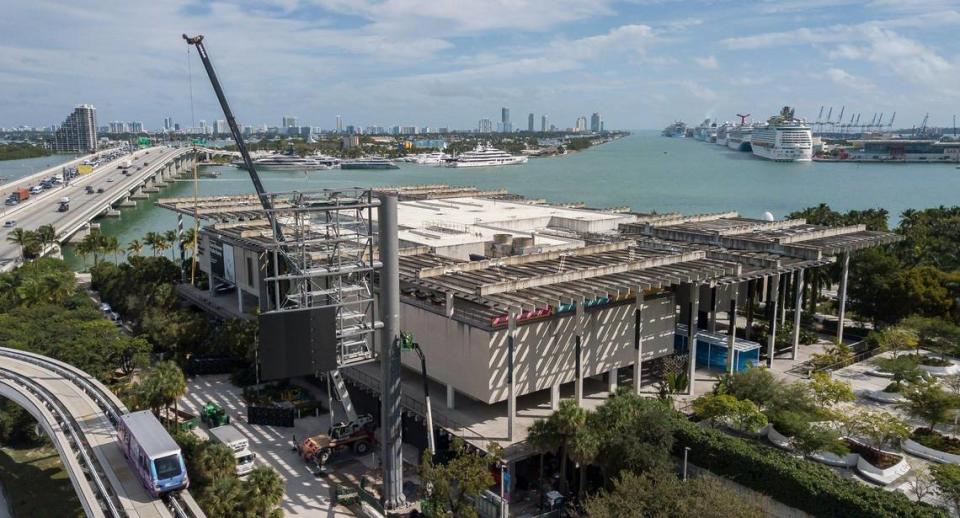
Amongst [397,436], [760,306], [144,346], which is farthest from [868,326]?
[144,346]

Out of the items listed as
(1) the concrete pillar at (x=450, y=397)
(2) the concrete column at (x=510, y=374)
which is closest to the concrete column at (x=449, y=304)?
(2) the concrete column at (x=510, y=374)

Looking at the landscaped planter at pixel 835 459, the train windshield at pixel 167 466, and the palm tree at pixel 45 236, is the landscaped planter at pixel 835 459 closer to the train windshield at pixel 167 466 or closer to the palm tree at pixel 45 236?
the train windshield at pixel 167 466

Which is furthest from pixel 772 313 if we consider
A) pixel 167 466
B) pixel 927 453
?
pixel 167 466

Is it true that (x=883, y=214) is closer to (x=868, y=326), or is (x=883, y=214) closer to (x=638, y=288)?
(x=868, y=326)

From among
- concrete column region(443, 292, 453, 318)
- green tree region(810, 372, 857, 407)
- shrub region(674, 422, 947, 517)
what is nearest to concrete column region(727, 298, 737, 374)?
green tree region(810, 372, 857, 407)

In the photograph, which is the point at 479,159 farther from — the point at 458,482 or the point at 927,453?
the point at 458,482
